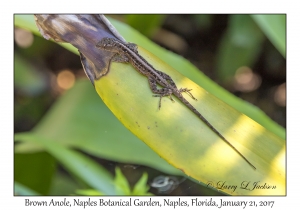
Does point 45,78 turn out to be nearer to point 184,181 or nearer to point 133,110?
point 184,181

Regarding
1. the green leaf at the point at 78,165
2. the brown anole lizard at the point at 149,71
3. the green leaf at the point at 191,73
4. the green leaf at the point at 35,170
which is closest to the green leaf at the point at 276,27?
the green leaf at the point at 191,73

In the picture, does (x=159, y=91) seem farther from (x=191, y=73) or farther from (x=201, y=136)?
(x=191, y=73)

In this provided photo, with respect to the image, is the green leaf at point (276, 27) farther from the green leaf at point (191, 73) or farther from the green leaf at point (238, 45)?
the green leaf at point (238, 45)

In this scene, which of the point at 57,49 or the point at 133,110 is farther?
the point at 57,49

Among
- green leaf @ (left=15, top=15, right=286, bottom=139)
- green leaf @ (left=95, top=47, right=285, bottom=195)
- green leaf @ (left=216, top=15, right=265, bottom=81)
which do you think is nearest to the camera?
green leaf @ (left=95, top=47, right=285, bottom=195)

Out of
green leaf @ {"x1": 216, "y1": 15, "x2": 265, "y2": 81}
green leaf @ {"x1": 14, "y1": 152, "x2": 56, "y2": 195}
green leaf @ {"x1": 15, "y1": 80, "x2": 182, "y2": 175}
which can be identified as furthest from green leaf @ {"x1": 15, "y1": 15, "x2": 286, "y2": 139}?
green leaf @ {"x1": 216, "y1": 15, "x2": 265, "y2": 81}

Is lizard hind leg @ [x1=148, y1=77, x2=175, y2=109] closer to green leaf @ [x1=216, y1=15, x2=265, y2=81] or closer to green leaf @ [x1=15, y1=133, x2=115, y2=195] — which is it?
green leaf @ [x1=15, y1=133, x2=115, y2=195]

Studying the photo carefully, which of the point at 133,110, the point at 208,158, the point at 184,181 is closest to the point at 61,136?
the point at 184,181

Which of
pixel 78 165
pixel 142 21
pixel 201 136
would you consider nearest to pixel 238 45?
pixel 142 21
